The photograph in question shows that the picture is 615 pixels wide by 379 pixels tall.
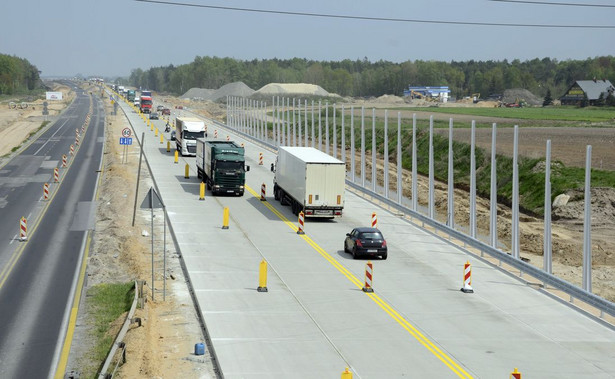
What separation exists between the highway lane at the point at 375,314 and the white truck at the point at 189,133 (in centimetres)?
3430

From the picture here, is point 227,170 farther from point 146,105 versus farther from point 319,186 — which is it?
point 146,105

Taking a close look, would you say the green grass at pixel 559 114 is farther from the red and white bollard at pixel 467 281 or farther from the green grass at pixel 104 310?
the green grass at pixel 104 310

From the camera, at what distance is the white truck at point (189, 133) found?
7888cm

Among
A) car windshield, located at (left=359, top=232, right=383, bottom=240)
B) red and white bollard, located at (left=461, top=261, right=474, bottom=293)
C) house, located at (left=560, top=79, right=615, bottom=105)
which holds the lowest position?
red and white bollard, located at (left=461, top=261, right=474, bottom=293)

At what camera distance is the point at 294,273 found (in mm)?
34781

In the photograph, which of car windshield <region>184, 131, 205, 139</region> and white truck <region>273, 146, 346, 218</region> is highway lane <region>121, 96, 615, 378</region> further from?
car windshield <region>184, 131, 205, 139</region>

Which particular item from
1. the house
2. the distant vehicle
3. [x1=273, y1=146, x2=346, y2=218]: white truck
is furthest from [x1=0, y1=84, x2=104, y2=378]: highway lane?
the house

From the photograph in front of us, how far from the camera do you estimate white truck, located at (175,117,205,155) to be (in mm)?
78875

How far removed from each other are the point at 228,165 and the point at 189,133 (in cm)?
2433

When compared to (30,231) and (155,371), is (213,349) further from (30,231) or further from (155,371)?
(30,231)

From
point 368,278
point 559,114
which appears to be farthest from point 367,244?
point 559,114

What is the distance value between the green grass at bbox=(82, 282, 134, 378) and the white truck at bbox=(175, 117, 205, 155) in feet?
152

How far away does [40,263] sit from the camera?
37094 millimetres

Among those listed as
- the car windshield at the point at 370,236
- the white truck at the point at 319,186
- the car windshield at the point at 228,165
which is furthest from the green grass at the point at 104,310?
the car windshield at the point at 228,165
